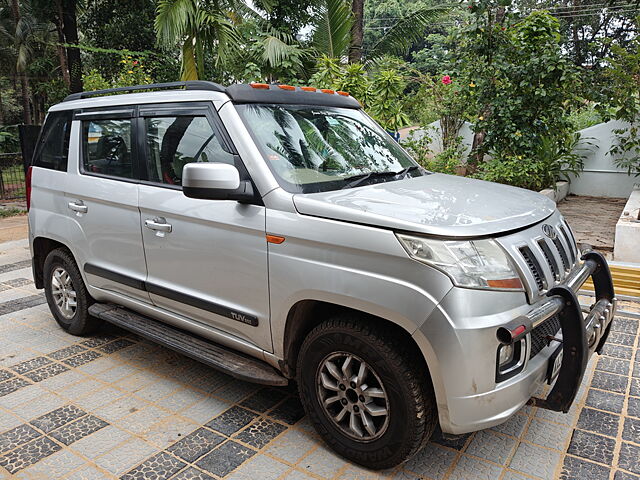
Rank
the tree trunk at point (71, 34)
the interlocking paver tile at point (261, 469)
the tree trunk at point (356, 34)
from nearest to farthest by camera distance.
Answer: the interlocking paver tile at point (261, 469)
the tree trunk at point (356, 34)
the tree trunk at point (71, 34)

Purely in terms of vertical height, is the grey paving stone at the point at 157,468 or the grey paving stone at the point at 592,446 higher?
the grey paving stone at the point at 157,468

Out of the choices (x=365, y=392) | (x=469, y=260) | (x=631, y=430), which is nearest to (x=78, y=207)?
(x=365, y=392)

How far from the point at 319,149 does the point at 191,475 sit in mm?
1994

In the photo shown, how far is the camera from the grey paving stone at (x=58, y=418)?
3225mm

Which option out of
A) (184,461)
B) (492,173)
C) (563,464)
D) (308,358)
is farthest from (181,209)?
(492,173)

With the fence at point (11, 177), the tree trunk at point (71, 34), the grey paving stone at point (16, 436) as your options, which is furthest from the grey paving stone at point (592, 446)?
the tree trunk at point (71, 34)

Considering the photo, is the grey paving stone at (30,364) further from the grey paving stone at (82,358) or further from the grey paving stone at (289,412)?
the grey paving stone at (289,412)

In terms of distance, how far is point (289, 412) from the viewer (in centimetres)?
335

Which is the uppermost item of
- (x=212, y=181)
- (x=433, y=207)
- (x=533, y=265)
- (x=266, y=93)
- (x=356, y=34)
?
(x=356, y=34)

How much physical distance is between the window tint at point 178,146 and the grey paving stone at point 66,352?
1.76 m

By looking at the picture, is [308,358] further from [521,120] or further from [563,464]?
[521,120]

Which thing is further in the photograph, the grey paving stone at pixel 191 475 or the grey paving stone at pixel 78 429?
the grey paving stone at pixel 78 429

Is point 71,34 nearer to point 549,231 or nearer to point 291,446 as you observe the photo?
point 291,446

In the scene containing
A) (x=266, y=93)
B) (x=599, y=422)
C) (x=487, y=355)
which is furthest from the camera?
(x=266, y=93)
